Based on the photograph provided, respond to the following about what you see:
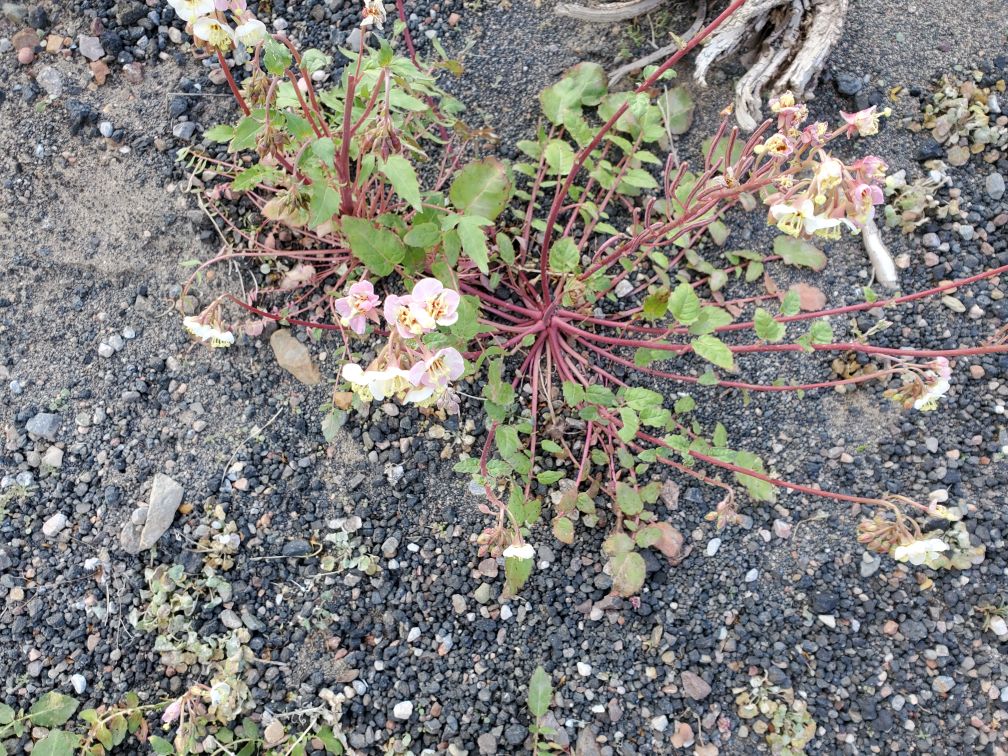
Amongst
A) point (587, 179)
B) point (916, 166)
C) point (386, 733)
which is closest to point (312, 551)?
point (386, 733)

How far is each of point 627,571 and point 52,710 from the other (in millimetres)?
1724

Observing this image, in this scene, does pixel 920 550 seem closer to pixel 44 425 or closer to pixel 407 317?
pixel 407 317

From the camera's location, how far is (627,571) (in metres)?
2.45

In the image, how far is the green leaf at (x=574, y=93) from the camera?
2.66 meters

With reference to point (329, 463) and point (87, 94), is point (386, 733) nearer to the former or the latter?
point (329, 463)

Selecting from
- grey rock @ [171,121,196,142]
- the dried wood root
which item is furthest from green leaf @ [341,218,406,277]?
the dried wood root

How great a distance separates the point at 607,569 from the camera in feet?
8.16

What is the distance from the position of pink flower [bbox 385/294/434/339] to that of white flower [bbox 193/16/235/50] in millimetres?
800

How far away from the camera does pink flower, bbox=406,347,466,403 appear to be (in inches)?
69.4

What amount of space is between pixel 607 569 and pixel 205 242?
5.67 ft

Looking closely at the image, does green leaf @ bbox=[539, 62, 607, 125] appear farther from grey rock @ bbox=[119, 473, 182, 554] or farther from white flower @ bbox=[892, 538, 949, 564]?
grey rock @ bbox=[119, 473, 182, 554]

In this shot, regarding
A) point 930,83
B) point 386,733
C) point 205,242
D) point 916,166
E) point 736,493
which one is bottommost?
point 386,733

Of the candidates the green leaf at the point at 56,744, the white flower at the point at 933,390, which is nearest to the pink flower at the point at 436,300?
the white flower at the point at 933,390

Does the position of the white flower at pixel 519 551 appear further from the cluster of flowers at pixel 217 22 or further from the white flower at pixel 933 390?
the cluster of flowers at pixel 217 22
